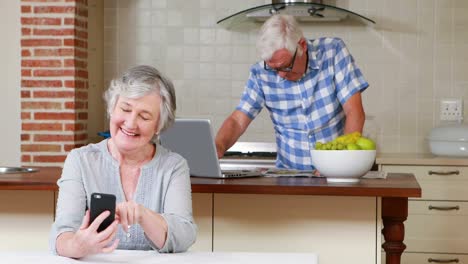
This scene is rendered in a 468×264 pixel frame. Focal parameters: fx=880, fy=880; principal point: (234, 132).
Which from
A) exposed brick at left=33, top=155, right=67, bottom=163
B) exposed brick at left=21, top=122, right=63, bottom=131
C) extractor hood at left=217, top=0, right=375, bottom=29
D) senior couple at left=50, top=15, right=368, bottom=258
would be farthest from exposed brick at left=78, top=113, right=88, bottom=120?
senior couple at left=50, top=15, right=368, bottom=258

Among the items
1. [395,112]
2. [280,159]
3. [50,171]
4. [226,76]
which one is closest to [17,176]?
[50,171]

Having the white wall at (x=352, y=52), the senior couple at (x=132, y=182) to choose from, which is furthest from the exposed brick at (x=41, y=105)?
the senior couple at (x=132, y=182)

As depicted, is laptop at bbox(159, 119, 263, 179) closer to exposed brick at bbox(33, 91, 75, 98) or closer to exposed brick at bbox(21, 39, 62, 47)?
exposed brick at bbox(33, 91, 75, 98)

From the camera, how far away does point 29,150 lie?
5422 mm

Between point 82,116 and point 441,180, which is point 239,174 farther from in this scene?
point 82,116

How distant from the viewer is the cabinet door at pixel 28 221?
136 inches

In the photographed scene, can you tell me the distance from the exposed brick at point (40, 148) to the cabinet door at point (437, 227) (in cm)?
216

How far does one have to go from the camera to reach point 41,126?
17.7 feet

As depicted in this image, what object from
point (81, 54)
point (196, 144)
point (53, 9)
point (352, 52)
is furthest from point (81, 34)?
point (196, 144)

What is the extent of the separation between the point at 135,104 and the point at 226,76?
10.8 feet

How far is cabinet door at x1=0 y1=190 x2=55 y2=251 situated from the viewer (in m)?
3.46

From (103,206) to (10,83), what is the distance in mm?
3561

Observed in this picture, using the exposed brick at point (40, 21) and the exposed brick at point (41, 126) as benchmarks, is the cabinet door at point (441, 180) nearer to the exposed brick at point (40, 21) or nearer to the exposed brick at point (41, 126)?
the exposed brick at point (41, 126)

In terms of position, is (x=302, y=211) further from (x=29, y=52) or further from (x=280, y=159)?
(x=29, y=52)
